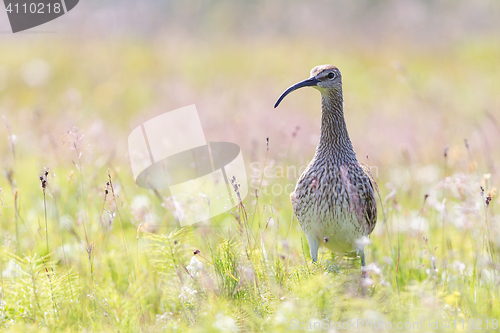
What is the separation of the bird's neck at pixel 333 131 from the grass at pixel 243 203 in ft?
1.25

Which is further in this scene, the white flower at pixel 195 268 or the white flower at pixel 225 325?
the white flower at pixel 195 268

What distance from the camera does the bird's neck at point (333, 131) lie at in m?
4.27

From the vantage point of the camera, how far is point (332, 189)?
4.04m

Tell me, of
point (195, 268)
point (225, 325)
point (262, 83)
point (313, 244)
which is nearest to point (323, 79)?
point (313, 244)

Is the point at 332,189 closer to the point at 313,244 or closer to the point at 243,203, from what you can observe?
the point at 313,244

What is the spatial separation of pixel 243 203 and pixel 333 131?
1039mm

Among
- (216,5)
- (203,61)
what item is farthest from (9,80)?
(216,5)

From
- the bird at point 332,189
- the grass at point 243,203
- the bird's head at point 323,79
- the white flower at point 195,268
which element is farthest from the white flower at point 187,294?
the bird's head at point 323,79

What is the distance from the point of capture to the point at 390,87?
13594 mm

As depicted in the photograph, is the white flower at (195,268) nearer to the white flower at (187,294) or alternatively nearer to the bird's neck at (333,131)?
the white flower at (187,294)

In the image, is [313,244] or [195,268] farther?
[313,244]

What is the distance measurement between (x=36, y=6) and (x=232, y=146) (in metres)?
6.44

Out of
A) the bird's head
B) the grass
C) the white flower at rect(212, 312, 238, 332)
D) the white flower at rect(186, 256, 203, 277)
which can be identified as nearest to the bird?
the bird's head

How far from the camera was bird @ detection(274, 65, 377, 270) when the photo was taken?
402 cm
